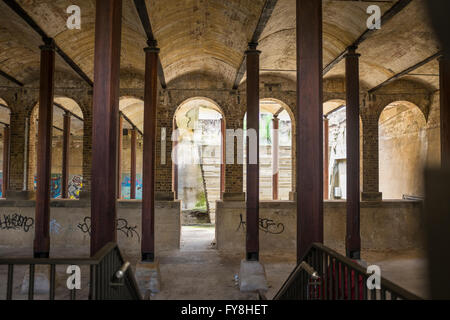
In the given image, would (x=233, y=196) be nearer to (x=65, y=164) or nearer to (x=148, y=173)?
(x=148, y=173)

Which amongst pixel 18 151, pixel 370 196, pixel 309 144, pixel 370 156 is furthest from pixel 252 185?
pixel 18 151

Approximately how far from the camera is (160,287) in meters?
7.34

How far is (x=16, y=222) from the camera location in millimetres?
11070

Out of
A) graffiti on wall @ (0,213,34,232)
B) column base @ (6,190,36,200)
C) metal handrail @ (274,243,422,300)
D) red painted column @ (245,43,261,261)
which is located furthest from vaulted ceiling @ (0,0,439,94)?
metal handrail @ (274,243,422,300)

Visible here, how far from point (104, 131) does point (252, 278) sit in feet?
16.2

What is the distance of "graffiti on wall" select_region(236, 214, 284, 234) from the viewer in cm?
1104

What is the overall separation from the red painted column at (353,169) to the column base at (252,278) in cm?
248

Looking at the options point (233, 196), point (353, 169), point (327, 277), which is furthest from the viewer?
point (233, 196)

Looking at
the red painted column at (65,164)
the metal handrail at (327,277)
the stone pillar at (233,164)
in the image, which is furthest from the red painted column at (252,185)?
the red painted column at (65,164)

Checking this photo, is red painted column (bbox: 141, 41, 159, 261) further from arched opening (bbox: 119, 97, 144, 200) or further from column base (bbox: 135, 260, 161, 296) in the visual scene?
arched opening (bbox: 119, 97, 144, 200)

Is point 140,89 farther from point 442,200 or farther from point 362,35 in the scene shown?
point 442,200

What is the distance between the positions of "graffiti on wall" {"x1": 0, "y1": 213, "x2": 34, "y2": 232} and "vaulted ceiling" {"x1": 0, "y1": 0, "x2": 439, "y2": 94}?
16.3 feet

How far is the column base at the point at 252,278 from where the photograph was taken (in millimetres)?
7172
